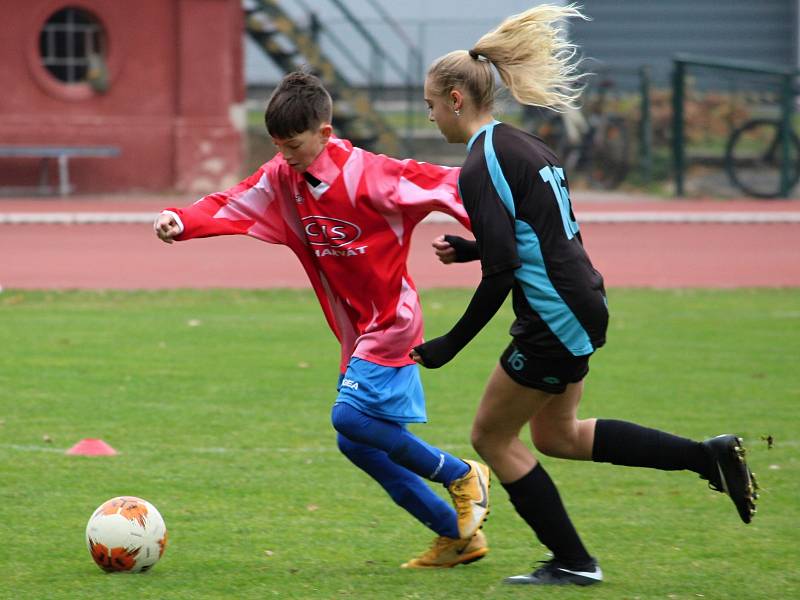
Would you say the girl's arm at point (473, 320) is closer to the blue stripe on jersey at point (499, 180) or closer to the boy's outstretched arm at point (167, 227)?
the blue stripe on jersey at point (499, 180)

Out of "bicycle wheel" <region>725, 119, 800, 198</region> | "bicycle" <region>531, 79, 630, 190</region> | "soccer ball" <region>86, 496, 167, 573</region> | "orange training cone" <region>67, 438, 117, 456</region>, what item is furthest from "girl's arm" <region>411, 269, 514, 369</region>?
"bicycle" <region>531, 79, 630, 190</region>

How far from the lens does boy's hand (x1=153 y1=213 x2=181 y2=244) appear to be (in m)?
4.89

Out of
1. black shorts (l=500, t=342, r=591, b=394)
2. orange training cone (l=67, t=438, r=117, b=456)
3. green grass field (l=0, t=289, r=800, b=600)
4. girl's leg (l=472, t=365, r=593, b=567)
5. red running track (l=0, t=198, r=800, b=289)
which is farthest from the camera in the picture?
red running track (l=0, t=198, r=800, b=289)

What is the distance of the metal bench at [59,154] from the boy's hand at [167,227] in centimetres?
1777

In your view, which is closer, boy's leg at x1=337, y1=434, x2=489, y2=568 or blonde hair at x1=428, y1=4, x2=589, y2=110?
blonde hair at x1=428, y1=4, x2=589, y2=110

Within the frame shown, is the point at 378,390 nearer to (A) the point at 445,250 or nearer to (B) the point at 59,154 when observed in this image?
(A) the point at 445,250

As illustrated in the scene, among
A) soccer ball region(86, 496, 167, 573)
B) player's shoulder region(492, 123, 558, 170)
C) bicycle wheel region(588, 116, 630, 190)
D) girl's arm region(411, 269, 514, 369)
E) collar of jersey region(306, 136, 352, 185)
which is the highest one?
player's shoulder region(492, 123, 558, 170)

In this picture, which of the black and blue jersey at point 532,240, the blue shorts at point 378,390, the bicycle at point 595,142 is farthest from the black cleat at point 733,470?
the bicycle at point 595,142

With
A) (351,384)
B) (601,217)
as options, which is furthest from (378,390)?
(601,217)

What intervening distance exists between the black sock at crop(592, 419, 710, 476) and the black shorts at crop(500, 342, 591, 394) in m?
0.43

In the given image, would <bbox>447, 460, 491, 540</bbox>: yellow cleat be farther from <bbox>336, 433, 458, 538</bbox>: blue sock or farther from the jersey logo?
the jersey logo

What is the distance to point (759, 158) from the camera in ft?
76.7

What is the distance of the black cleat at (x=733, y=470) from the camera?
185 inches

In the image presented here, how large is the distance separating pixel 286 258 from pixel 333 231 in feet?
36.8
